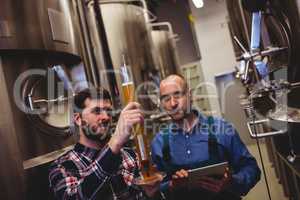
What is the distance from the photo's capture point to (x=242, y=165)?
1.70m

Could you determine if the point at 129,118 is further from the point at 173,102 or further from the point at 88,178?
the point at 173,102

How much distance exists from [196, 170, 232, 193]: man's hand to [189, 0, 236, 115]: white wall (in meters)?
5.02

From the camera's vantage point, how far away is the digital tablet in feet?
4.38

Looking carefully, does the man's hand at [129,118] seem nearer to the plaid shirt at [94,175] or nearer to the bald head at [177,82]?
the plaid shirt at [94,175]

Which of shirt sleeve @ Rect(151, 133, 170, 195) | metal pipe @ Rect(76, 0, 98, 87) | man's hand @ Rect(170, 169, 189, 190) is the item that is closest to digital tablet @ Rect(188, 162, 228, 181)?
man's hand @ Rect(170, 169, 189, 190)

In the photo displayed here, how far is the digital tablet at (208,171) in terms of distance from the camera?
52.6 inches

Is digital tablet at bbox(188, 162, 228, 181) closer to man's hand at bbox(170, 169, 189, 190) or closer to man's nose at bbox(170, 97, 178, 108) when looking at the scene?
man's hand at bbox(170, 169, 189, 190)

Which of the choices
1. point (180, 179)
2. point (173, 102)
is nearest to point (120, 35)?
point (173, 102)

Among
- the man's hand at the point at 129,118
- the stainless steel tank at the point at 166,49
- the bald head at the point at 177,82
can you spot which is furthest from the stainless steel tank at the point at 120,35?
the man's hand at the point at 129,118

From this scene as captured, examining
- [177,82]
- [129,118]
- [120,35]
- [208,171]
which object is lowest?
[208,171]

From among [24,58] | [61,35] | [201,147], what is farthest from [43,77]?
[201,147]

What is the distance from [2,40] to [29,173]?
2.14ft

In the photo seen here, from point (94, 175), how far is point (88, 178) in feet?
0.09

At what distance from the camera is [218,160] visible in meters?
1.67
